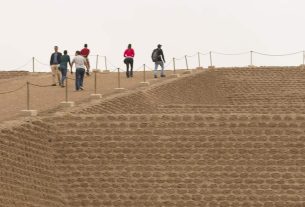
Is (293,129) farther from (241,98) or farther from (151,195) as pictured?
(241,98)

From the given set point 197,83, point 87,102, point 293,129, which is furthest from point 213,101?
point 293,129

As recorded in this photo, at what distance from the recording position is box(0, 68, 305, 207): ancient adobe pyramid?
1683 centimetres

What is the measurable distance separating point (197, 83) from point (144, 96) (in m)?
5.90

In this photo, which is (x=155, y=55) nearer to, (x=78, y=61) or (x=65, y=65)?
(x=65, y=65)

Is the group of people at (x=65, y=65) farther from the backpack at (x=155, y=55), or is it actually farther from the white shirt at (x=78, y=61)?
the backpack at (x=155, y=55)

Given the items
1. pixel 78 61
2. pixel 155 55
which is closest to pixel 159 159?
pixel 78 61

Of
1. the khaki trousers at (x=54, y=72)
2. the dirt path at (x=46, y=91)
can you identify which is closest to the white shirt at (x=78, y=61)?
the dirt path at (x=46, y=91)

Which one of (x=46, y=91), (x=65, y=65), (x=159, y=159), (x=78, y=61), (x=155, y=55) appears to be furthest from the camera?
(x=155, y=55)

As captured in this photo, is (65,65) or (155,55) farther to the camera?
(155,55)

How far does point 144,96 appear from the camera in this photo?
2383cm

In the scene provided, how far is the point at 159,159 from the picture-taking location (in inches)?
694

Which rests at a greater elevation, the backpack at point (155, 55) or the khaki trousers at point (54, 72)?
the backpack at point (155, 55)

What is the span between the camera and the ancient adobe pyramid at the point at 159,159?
16828 millimetres

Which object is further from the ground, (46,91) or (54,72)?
(54,72)
